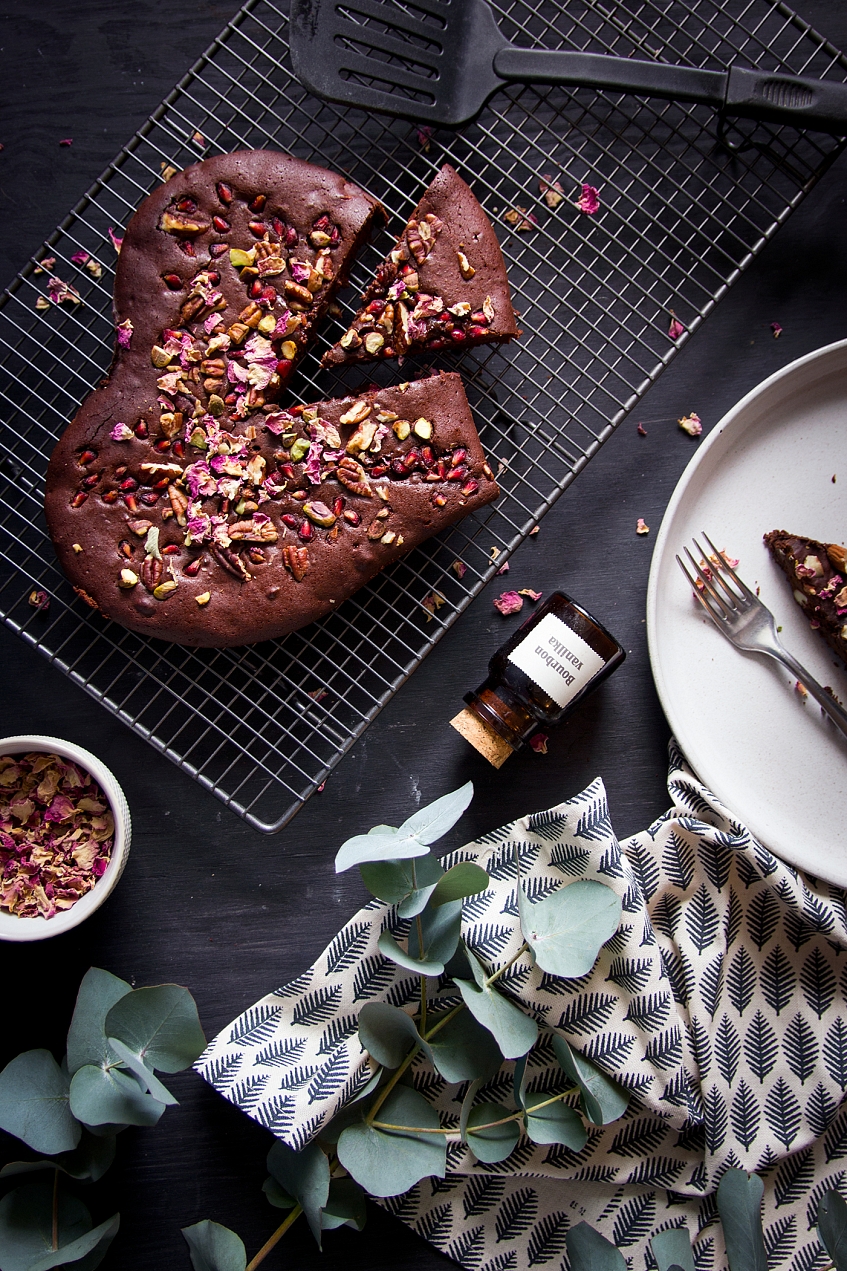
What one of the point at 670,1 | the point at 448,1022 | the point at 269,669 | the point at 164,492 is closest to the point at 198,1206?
the point at 448,1022

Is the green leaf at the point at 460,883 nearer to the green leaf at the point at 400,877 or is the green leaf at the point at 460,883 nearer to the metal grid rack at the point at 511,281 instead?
the green leaf at the point at 400,877

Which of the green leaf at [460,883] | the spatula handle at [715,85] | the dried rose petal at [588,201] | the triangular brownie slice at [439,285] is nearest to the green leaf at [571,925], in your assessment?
the green leaf at [460,883]

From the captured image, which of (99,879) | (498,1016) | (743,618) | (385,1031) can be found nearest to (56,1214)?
(99,879)

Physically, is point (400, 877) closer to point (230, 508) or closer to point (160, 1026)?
point (160, 1026)

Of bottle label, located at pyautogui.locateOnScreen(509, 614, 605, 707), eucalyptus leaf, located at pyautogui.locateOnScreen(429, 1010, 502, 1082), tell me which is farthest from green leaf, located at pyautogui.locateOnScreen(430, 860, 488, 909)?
bottle label, located at pyautogui.locateOnScreen(509, 614, 605, 707)

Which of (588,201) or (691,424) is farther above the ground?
(588,201)

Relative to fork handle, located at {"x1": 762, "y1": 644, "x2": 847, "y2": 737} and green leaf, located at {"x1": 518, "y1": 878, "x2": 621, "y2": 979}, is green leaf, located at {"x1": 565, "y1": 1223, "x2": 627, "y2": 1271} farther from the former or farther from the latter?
fork handle, located at {"x1": 762, "y1": 644, "x2": 847, "y2": 737}
